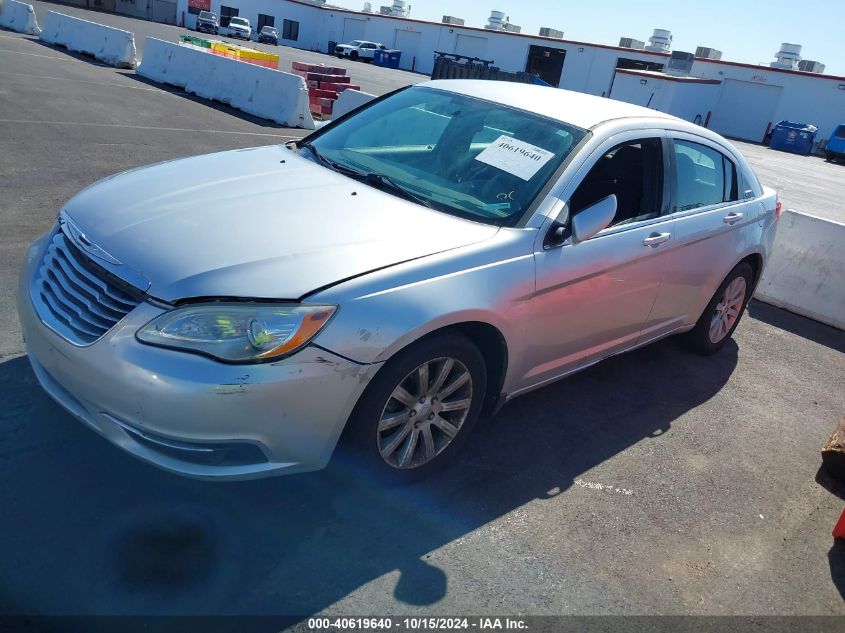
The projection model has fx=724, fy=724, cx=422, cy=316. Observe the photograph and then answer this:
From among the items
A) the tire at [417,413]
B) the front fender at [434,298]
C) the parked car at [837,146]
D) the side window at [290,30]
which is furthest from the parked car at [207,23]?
the tire at [417,413]

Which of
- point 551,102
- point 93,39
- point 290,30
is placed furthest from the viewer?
point 290,30

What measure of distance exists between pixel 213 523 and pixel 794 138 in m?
39.8

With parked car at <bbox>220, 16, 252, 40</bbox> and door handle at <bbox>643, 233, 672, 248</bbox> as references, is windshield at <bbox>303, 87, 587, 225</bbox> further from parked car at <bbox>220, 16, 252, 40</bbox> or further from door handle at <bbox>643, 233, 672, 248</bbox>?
parked car at <bbox>220, 16, 252, 40</bbox>

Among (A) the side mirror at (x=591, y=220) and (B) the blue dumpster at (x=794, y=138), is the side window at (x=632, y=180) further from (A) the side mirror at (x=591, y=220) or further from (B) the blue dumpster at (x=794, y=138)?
(B) the blue dumpster at (x=794, y=138)

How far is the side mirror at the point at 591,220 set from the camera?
11.7ft

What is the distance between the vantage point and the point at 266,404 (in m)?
2.66

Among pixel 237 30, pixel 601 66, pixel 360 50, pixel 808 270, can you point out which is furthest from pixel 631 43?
pixel 808 270

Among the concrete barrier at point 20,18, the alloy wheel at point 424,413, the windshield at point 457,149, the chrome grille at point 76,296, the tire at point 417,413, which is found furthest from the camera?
the concrete barrier at point 20,18

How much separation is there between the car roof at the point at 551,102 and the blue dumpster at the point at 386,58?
53401 mm

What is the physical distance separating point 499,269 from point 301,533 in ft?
4.71

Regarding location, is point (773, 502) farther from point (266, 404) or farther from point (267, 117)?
point (267, 117)

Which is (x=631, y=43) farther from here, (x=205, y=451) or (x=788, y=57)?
(x=205, y=451)

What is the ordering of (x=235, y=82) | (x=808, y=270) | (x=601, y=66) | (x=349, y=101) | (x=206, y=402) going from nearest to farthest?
(x=206, y=402)
(x=808, y=270)
(x=349, y=101)
(x=235, y=82)
(x=601, y=66)

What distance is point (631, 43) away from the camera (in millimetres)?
→ 47969
